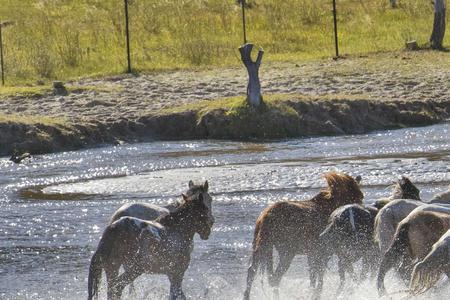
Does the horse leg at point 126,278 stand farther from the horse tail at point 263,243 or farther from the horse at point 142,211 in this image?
the horse tail at point 263,243

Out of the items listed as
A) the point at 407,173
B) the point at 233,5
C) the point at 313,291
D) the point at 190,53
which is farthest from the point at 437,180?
the point at 233,5

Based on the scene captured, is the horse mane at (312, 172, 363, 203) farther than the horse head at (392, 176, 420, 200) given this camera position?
No

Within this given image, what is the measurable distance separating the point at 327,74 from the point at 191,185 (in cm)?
1821

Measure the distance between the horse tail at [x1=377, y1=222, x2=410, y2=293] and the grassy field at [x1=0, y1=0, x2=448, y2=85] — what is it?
21029 millimetres

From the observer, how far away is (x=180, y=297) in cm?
1132

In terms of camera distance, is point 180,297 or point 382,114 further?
point 382,114

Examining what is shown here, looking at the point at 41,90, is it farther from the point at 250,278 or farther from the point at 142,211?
the point at 250,278

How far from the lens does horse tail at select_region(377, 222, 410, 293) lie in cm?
1092

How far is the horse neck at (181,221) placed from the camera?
11328mm

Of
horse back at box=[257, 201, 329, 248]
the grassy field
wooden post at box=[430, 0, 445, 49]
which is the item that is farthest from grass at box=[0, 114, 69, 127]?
horse back at box=[257, 201, 329, 248]

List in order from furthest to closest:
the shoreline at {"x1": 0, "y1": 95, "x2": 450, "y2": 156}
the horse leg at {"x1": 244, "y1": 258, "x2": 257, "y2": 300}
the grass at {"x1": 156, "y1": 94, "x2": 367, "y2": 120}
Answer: the grass at {"x1": 156, "y1": 94, "x2": 367, "y2": 120} → the shoreline at {"x1": 0, "y1": 95, "x2": 450, "y2": 156} → the horse leg at {"x1": 244, "y1": 258, "x2": 257, "y2": 300}

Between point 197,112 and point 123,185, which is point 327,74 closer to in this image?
point 197,112

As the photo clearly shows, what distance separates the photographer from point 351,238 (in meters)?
12.0

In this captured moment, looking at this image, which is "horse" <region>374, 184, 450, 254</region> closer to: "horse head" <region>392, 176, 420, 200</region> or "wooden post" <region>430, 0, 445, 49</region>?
"horse head" <region>392, 176, 420, 200</region>
